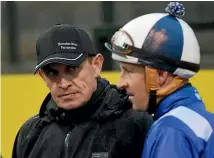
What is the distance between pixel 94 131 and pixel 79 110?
12 centimetres

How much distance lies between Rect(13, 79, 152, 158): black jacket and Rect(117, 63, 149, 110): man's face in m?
0.24

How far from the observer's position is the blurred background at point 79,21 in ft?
18.1

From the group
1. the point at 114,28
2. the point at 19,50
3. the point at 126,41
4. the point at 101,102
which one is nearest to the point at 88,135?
the point at 101,102

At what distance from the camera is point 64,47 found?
2.78 m

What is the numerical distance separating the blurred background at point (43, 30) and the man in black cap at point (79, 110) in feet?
8.60

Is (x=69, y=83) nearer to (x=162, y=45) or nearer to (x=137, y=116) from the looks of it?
(x=137, y=116)

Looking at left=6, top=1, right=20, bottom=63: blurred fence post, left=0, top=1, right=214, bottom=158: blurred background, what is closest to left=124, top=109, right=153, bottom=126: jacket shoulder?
left=0, top=1, right=214, bottom=158: blurred background

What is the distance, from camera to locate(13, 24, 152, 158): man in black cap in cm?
276

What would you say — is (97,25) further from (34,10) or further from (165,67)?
(165,67)

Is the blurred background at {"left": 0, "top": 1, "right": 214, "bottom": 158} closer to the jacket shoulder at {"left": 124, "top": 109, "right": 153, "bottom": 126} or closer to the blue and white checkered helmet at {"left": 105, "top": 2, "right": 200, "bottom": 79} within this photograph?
the jacket shoulder at {"left": 124, "top": 109, "right": 153, "bottom": 126}

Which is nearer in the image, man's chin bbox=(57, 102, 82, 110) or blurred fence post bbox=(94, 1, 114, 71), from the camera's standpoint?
man's chin bbox=(57, 102, 82, 110)

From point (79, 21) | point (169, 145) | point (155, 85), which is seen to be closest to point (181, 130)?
point (169, 145)

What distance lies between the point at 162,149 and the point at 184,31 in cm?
53

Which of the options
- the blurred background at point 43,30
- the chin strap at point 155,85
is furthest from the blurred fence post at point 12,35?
the chin strap at point 155,85
